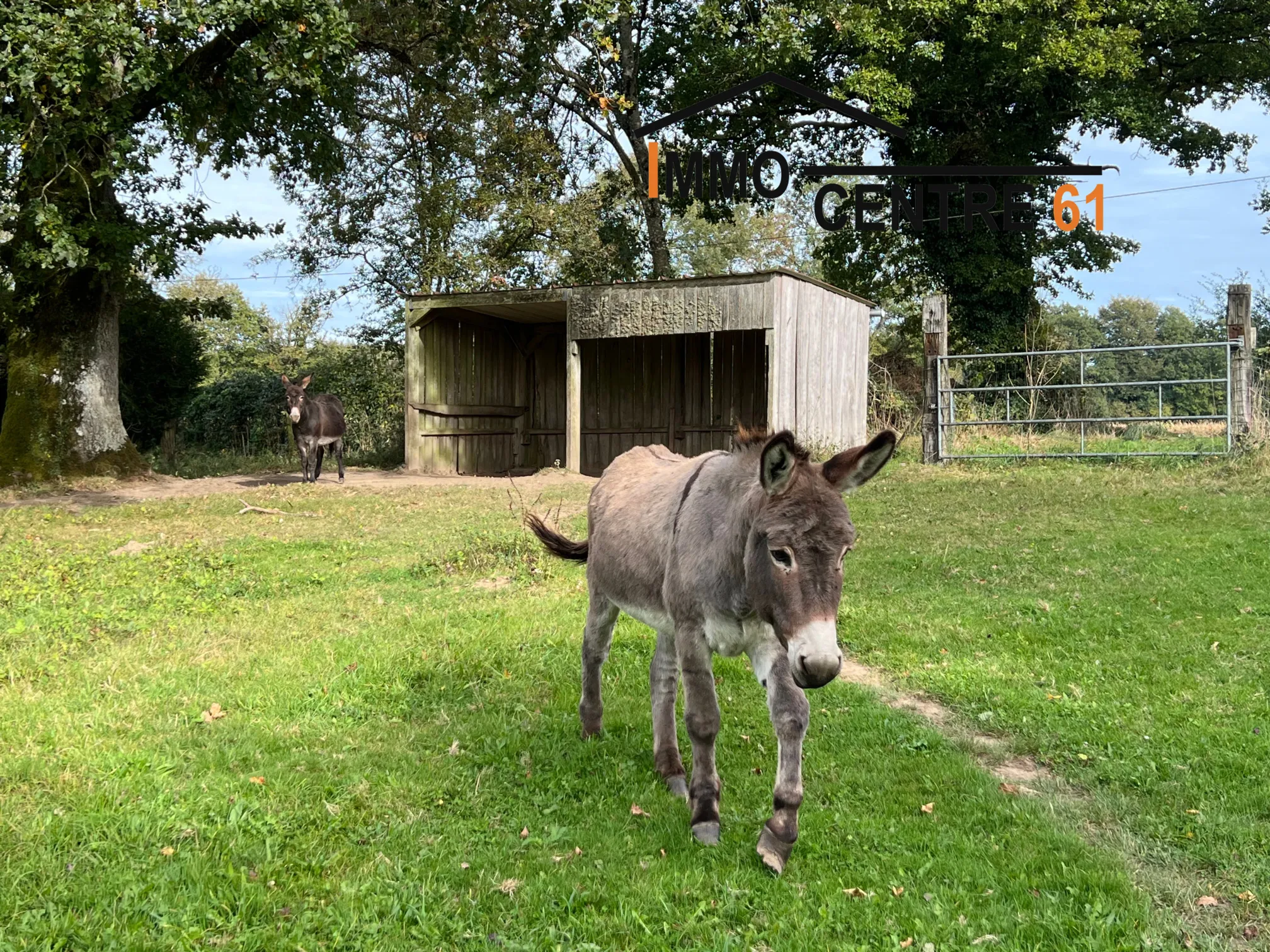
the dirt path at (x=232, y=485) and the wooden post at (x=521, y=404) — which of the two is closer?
the dirt path at (x=232, y=485)

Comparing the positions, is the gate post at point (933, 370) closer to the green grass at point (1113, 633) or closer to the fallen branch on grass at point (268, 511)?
the green grass at point (1113, 633)

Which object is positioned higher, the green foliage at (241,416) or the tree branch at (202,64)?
the tree branch at (202,64)

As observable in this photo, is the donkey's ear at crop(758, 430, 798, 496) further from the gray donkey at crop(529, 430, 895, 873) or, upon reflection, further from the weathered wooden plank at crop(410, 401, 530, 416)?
the weathered wooden plank at crop(410, 401, 530, 416)

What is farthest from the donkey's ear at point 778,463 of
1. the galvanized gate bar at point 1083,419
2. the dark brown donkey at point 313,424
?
the dark brown donkey at point 313,424

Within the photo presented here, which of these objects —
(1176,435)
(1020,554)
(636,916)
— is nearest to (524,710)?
(636,916)

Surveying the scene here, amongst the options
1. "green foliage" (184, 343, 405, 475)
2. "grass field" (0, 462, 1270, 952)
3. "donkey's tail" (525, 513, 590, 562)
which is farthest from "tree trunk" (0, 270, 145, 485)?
"donkey's tail" (525, 513, 590, 562)

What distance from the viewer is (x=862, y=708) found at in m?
5.51

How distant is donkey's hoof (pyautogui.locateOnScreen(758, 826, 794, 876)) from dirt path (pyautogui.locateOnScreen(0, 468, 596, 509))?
1235cm

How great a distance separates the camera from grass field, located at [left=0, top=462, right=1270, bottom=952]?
326 centimetres

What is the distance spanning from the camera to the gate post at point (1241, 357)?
14.4 metres

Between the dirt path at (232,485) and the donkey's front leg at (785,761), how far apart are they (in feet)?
40.4

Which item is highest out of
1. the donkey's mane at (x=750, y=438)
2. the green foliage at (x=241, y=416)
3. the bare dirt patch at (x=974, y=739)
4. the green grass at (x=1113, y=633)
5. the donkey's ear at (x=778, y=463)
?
the green foliage at (x=241, y=416)

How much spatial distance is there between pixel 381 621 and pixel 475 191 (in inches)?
842

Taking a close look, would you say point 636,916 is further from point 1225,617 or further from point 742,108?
point 742,108
